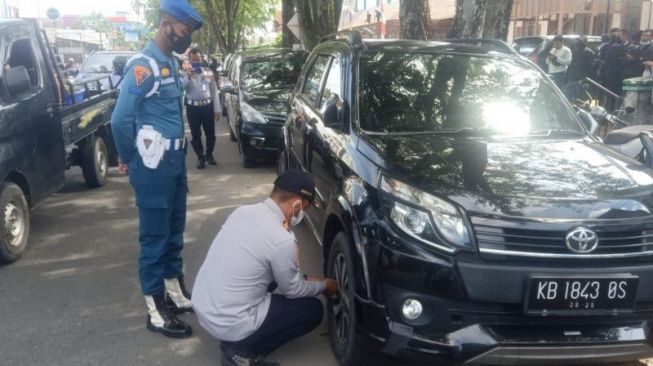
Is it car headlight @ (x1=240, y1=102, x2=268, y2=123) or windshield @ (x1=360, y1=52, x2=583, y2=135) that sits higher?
windshield @ (x1=360, y1=52, x2=583, y2=135)

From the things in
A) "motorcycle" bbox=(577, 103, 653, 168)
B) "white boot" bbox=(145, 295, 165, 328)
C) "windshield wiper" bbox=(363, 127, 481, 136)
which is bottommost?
"white boot" bbox=(145, 295, 165, 328)

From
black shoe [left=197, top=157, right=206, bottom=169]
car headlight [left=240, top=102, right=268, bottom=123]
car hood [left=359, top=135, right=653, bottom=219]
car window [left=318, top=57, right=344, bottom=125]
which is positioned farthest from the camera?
black shoe [left=197, top=157, right=206, bottom=169]

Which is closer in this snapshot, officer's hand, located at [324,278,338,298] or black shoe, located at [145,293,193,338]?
officer's hand, located at [324,278,338,298]

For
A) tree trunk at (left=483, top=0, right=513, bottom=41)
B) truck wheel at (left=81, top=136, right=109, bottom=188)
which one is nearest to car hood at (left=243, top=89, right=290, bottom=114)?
truck wheel at (left=81, top=136, right=109, bottom=188)

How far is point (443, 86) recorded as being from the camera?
180 inches

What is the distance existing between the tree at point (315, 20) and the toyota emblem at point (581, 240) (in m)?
10.2

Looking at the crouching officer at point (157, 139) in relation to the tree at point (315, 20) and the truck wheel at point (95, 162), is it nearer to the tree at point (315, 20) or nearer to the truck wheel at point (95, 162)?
the truck wheel at point (95, 162)

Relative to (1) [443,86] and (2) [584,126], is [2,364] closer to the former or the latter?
(1) [443,86]

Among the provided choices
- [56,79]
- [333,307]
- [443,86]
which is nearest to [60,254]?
[56,79]

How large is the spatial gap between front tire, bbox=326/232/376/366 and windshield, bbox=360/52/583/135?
34.7 inches

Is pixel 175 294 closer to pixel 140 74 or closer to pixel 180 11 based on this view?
pixel 140 74

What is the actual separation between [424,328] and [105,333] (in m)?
2.29

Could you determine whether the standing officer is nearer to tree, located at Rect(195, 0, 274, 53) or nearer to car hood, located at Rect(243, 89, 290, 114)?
car hood, located at Rect(243, 89, 290, 114)

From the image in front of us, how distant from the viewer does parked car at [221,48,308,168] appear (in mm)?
9336
